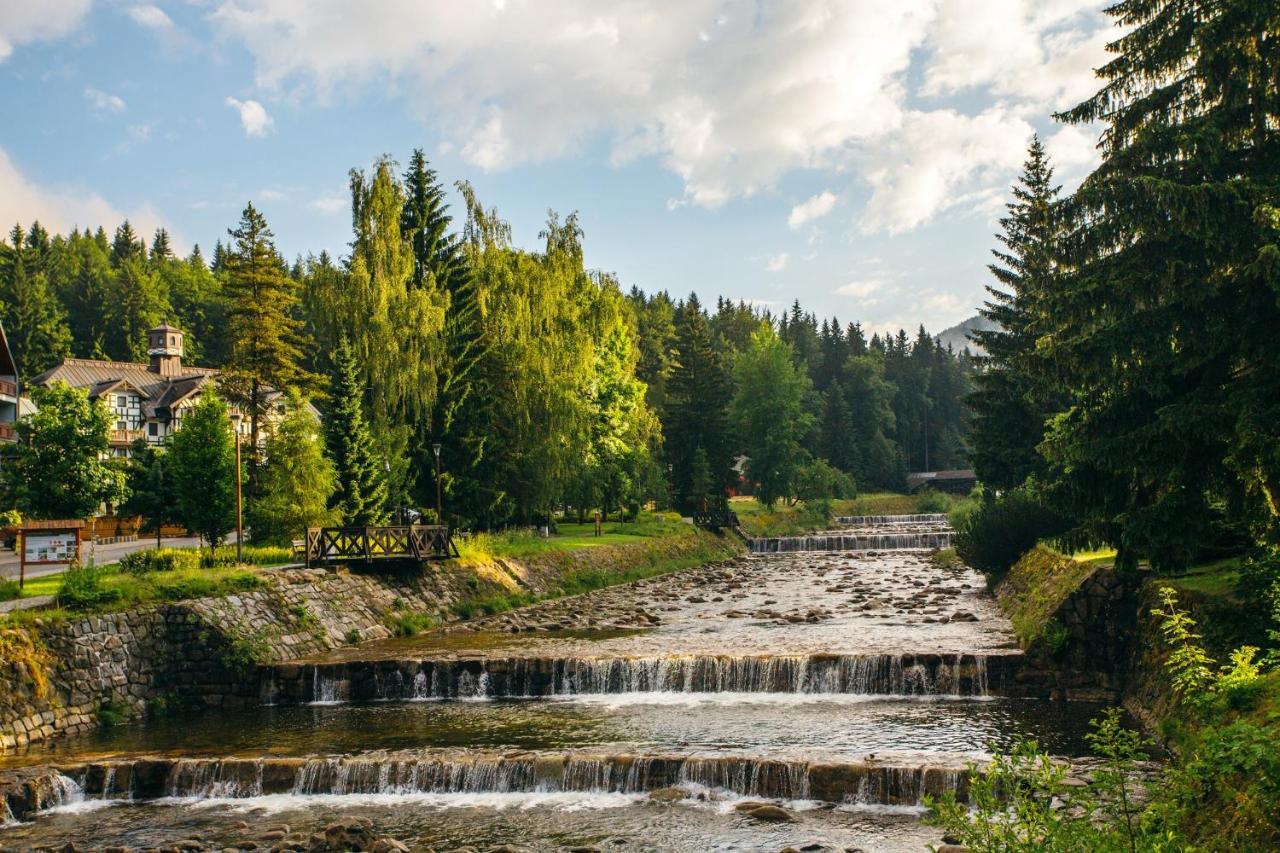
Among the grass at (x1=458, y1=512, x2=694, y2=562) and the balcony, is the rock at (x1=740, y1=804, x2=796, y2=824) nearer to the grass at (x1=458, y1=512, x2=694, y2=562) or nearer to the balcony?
the grass at (x1=458, y1=512, x2=694, y2=562)

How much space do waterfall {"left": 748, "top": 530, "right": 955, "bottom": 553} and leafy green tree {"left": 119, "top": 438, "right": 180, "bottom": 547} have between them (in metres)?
37.2

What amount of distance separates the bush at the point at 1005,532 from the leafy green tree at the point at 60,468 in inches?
1384

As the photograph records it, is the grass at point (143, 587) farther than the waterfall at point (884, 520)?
No

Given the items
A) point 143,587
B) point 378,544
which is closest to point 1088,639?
point 378,544

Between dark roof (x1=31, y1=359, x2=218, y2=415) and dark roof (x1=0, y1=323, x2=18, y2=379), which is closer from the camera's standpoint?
dark roof (x1=0, y1=323, x2=18, y2=379)

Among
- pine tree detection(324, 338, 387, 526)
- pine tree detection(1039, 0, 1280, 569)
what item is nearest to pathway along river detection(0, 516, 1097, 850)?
pine tree detection(1039, 0, 1280, 569)

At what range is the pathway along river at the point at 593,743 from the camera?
14.1m

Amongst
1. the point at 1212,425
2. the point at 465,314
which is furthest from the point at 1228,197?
the point at 465,314

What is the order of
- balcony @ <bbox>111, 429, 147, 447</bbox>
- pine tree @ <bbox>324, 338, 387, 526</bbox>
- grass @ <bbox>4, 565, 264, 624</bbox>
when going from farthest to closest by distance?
balcony @ <bbox>111, 429, 147, 447</bbox>, pine tree @ <bbox>324, 338, 387, 526</bbox>, grass @ <bbox>4, 565, 264, 624</bbox>

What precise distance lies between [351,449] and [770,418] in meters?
48.7

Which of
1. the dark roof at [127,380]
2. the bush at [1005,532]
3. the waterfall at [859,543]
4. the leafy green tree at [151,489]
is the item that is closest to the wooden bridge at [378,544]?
the leafy green tree at [151,489]

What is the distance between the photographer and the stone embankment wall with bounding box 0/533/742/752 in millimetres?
19906

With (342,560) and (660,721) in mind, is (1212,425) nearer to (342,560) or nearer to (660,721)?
(660,721)

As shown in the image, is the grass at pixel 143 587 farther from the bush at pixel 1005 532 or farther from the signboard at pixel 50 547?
the bush at pixel 1005 532
